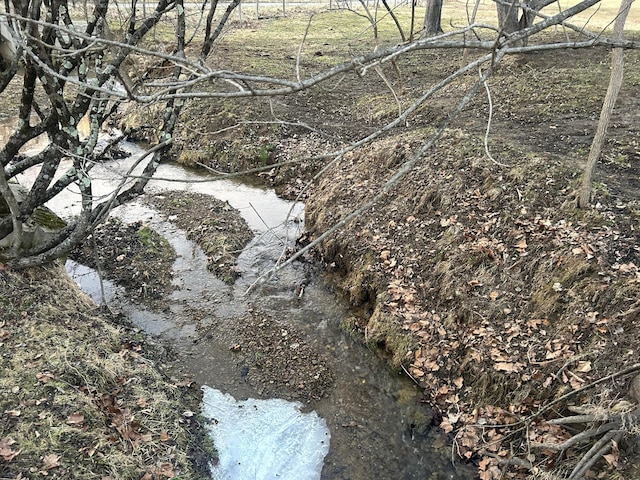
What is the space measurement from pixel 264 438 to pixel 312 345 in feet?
4.96

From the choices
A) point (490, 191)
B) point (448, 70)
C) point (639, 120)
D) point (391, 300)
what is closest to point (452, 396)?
point (391, 300)

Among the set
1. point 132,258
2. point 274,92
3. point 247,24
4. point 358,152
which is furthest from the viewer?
point 247,24

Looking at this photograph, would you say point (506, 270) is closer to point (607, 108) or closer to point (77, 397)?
point (607, 108)

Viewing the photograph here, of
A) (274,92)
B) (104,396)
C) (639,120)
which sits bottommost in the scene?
(104,396)

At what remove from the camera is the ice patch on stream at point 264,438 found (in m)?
4.86

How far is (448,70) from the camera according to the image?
14.2 m

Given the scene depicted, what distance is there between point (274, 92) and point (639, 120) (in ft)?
28.6

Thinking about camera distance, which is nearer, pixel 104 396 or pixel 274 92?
pixel 274 92

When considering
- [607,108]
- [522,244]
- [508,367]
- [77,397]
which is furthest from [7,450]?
[607,108]

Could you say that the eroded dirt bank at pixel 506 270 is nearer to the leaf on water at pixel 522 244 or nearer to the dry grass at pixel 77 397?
the leaf on water at pixel 522 244

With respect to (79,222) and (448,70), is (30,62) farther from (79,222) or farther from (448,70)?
(448,70)

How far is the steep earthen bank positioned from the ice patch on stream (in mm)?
1397

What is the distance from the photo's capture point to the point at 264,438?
5.21 metres

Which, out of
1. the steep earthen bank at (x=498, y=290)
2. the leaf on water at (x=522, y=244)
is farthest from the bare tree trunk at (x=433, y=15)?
the leaf on water at (x=522, y=244)
